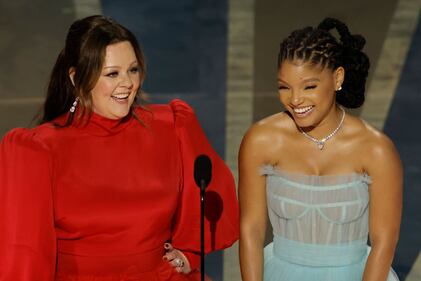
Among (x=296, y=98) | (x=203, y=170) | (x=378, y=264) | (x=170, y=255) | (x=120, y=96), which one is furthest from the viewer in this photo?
(x=170, y=255)

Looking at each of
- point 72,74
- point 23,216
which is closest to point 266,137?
point 72,74

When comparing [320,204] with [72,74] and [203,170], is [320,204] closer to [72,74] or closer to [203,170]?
[203,170]

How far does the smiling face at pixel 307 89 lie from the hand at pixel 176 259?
66cm

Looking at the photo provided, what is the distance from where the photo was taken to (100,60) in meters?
3.04

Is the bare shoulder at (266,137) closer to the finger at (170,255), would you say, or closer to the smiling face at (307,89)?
the smiling face at (307,89)

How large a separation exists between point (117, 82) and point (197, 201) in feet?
1.74

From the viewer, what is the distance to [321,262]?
308 cm

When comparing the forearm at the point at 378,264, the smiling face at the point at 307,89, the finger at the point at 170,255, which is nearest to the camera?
the smiling face at the point at 307,89

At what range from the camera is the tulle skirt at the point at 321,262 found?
3.08 m

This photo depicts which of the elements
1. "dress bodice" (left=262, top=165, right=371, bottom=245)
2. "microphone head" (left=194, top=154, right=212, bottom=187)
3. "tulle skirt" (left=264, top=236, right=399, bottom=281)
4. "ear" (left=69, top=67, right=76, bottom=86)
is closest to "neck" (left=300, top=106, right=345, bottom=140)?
"dress bodice" (left=262, top=165, right=371, bottom=245)

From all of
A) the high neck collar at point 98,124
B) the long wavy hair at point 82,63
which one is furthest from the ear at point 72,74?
the high neck collar at point 98,124

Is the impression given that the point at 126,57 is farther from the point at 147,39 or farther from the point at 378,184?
the point at 147,39

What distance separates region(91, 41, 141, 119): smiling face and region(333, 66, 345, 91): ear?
653mm

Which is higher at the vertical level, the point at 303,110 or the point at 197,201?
the point at 303,110
